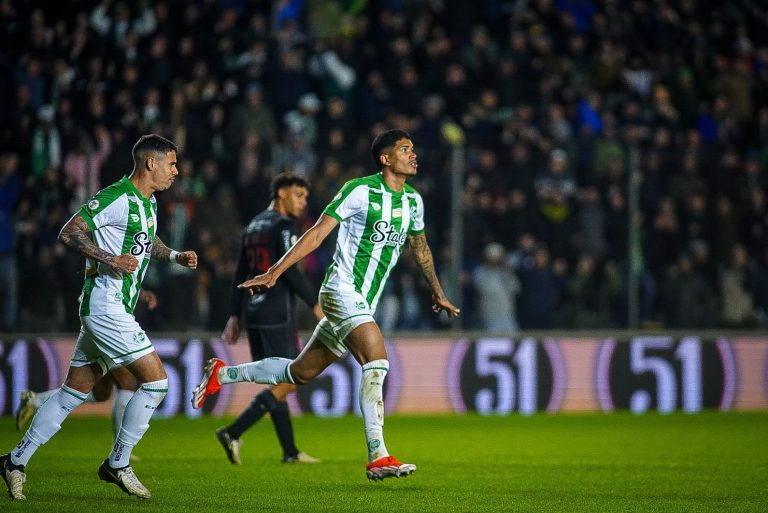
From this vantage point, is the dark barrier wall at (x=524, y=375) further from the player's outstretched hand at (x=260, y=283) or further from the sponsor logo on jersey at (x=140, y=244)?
the sponsor logo on jersey at (x=140, y=244)

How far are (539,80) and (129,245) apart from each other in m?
12.3

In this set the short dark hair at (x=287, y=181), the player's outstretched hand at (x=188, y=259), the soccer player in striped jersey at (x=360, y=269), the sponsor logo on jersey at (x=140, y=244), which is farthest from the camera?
the short dark hair at (x=287, y=181)

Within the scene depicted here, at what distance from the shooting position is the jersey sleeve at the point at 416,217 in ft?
28.2

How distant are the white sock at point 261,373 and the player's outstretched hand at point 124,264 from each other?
1.60 metres

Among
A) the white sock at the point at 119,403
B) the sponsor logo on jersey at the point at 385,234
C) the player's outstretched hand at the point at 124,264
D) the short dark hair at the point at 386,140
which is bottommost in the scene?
the white sock at the point at 119,403

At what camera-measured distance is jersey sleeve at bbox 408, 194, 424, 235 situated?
8594 millimetres

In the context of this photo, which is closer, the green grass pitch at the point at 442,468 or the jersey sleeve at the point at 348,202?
the green grass pitch at the point at 442,468

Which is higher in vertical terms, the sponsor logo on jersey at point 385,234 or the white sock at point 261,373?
the sponsor logo on jersey at point 385,234

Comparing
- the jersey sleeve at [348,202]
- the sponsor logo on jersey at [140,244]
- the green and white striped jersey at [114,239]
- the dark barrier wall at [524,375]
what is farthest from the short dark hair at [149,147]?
the dark barrier wall at [524,375]

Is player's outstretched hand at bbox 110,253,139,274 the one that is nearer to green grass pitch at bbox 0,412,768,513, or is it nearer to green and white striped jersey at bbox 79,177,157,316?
green and white striped jersey at bbox 79,177,157,316

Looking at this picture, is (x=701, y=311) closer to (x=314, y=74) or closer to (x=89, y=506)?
(x=314, y=74)

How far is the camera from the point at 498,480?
8734mm

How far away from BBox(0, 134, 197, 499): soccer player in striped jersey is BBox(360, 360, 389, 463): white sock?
1.25 meters

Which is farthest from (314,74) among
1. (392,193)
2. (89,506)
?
(89,506)
